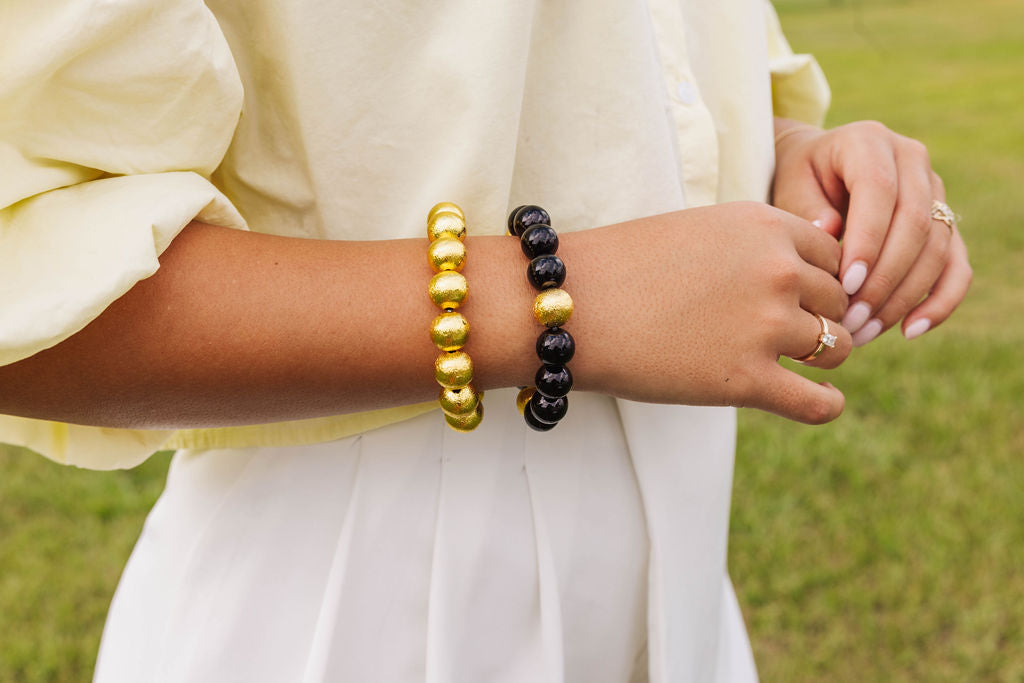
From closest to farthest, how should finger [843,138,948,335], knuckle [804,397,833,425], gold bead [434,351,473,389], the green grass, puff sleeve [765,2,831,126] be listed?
gold bead [434,351,473,389]
knuckle [804,397,833,425]
finger [843,138,948,335]
puff sleeve [765,2,831,126]
the green grass

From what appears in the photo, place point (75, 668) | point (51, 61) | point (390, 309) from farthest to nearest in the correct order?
point (75, 668) < point (390, 309) < point (51, 61)

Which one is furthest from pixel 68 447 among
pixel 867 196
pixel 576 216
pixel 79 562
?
pixel 79 562

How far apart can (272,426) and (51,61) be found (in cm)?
42

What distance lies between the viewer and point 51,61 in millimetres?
668

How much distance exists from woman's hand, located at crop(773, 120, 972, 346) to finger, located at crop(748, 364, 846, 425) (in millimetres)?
151

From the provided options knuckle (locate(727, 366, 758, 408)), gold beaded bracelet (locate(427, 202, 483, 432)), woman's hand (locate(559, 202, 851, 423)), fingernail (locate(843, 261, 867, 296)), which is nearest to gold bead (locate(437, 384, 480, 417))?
gold beaded bracelet (locate(427, 202, 483, 432))

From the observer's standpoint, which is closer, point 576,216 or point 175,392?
point 175,392

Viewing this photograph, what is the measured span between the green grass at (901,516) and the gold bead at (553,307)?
2.05 meters

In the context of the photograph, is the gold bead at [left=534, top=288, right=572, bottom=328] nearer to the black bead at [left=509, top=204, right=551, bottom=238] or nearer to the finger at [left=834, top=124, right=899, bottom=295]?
the black bead at [left=509, top=204, right=551, bottom=238]

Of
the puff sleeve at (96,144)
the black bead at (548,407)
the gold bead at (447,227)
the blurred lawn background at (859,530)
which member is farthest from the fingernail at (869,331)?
the blurred lawn background at (859,530)

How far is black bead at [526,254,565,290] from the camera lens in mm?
784

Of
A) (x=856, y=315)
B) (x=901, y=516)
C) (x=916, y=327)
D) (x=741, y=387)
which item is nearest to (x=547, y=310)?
(x=741, y=387)

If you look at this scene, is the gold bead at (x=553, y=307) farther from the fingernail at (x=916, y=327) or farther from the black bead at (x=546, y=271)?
the fingernail at (x=916, y=327)

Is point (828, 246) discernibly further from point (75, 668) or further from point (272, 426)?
point (75, 668)
